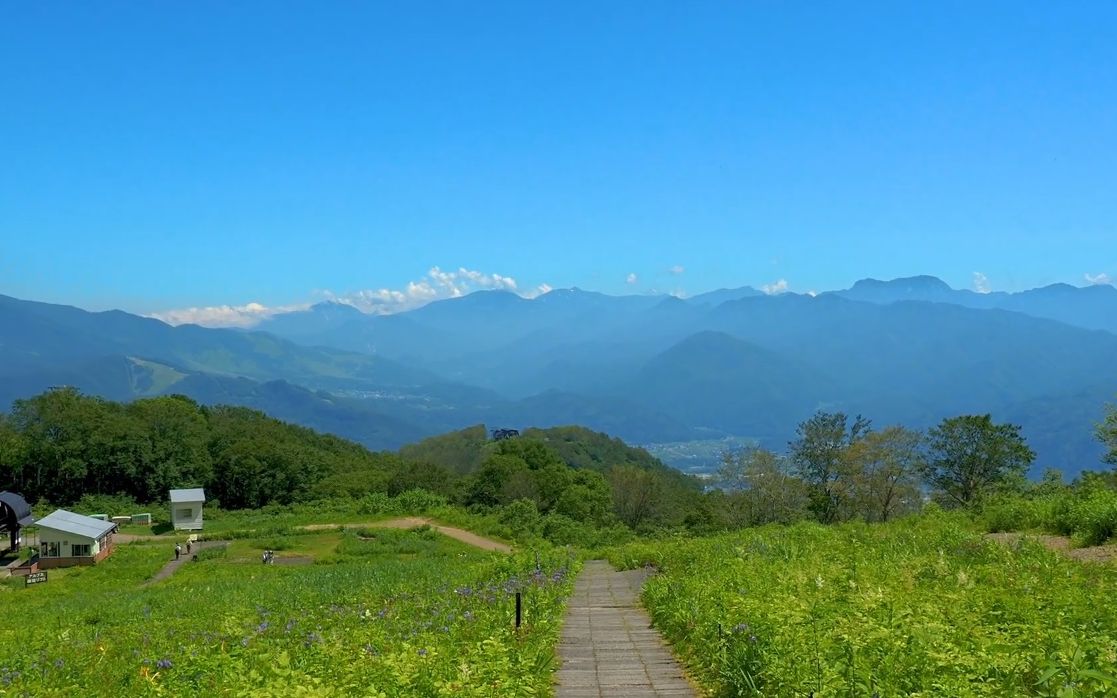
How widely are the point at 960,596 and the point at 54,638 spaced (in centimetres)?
1362

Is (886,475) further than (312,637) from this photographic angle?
Yes

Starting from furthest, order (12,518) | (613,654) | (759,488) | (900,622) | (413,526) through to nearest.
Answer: (759,488), (413,526), (12,518), (613,654), (900,622)

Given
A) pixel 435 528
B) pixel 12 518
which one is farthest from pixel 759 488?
pixel 12 518

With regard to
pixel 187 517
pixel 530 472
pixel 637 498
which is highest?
pixel 530 472

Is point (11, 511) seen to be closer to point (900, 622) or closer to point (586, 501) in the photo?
point (586, 501)

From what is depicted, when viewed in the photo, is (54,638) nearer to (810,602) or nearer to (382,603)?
(382,603)

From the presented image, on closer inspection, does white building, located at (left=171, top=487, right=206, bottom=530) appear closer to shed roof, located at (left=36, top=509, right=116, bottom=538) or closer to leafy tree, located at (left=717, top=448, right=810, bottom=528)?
shed roof, located at (left=36, top=509, right=116, bottom=538)

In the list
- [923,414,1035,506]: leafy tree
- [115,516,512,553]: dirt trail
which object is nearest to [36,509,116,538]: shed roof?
[115,516,512,553]: dirt trail

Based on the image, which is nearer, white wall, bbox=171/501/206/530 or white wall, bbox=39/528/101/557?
white wall, bbox=39/528/101/557

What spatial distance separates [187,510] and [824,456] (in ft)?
124

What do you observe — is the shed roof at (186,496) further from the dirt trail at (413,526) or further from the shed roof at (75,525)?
the shed roof at (75,525)

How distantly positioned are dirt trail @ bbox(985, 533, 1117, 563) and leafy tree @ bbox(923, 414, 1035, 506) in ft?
93.8

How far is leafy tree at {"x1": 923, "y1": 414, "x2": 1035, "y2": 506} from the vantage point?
4006 centimetres

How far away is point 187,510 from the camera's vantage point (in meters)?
41.7
